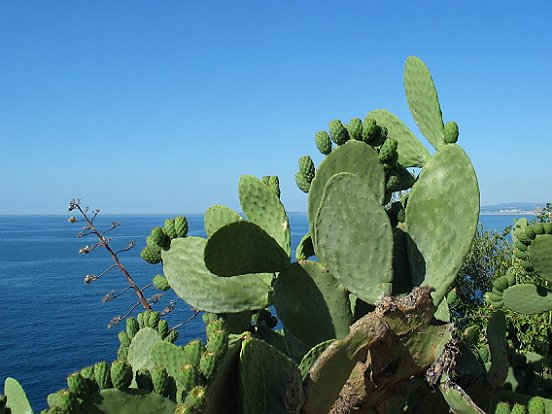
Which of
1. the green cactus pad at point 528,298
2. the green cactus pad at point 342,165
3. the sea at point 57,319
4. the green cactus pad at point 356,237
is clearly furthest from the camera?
the sea at point 57,319

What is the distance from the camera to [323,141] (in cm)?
248

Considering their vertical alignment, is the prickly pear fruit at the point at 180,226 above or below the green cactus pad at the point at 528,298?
above

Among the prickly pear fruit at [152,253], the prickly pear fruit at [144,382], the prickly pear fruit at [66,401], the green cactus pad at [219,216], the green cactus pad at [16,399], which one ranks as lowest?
the green cactus pad at [16,399]

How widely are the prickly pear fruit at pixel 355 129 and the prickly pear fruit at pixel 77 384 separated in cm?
140

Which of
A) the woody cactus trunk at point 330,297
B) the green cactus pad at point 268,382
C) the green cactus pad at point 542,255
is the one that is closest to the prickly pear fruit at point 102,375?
the woody cactus trunk at point 330,297

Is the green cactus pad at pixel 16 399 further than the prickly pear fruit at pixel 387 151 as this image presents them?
No

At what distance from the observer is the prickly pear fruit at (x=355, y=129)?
2379 millimetres

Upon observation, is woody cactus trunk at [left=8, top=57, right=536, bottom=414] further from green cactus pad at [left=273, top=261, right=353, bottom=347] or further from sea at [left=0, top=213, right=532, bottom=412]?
sea at [left=0, top=213, right=532, bottom=412]

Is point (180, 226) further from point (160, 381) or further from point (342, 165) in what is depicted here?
point (160, 381)

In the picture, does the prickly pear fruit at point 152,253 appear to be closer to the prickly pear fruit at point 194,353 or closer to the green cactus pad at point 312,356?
the green cactus pad at point 312,356

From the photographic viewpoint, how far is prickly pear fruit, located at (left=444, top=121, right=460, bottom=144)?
2361 millimetres

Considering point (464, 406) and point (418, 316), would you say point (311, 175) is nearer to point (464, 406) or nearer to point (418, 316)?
point (418, 316)

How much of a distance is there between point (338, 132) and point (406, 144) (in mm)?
464

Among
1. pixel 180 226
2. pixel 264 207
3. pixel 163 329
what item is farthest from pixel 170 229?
pixel 163 329
